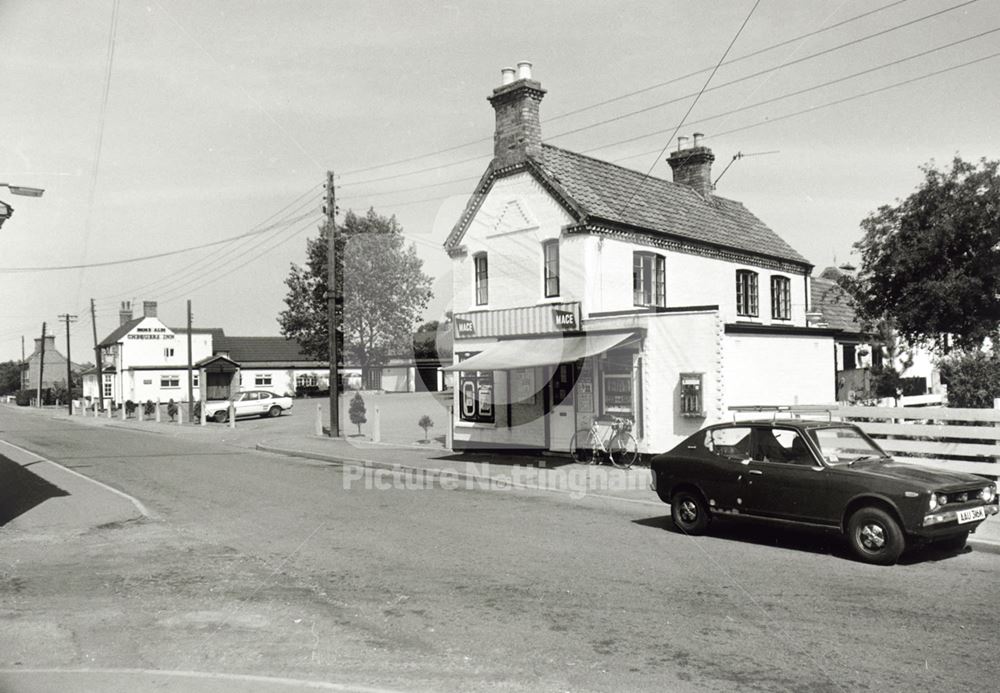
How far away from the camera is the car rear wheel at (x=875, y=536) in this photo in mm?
8047

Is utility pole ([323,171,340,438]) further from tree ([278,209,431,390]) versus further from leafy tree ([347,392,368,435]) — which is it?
tree ([278,209,431,390])

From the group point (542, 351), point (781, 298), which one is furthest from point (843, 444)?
point (781, 298)

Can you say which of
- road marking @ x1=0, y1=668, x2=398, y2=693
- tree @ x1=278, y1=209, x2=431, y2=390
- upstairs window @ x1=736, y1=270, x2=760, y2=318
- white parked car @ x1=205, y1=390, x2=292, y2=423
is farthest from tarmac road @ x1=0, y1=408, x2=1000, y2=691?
tree @ x1=278, y1=209, x2=431, y2=390

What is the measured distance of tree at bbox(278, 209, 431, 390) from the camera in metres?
56.6

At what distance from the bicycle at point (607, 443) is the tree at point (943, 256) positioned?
8.78 m

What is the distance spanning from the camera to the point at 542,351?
59.1 ft

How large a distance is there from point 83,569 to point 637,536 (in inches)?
254

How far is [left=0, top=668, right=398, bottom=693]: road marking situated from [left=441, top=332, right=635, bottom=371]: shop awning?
11700 millimetres

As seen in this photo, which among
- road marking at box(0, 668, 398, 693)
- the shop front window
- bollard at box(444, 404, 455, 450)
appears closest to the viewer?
road marking at box(0, 668, 398, 693)

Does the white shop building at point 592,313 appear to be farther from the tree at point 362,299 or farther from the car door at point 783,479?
the tree at point 362,299

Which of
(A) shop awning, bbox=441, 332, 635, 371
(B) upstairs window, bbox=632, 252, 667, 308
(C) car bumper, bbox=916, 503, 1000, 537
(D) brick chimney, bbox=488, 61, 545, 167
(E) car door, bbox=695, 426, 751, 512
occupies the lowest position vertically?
(C) car bumper, bbox=916, 503, 1000, 537

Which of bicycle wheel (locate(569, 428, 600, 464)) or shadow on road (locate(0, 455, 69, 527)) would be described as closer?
shadow on road (locate(0, 455, 69, 527))

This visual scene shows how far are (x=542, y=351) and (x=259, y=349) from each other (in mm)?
56230

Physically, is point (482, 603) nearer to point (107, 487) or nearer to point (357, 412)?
point (107, 487)
